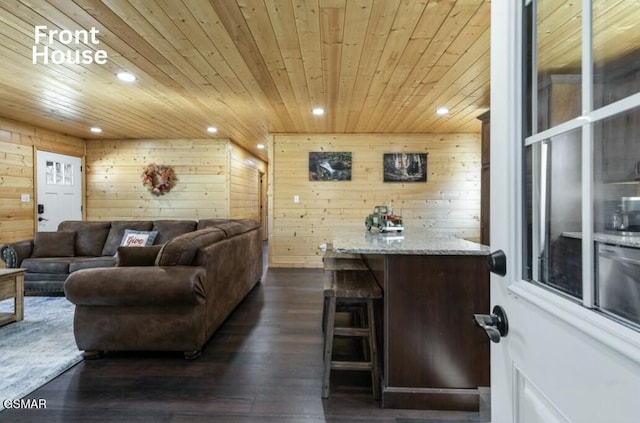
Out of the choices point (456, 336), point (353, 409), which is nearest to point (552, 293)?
point (456, 336)

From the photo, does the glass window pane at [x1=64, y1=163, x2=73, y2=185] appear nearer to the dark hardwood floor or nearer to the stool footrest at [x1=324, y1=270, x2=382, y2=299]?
the dark hardwood floor

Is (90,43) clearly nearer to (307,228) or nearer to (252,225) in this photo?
(252,225)

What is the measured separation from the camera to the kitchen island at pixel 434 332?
1841mm

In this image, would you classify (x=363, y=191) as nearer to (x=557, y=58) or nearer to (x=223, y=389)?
(x=223, y=389)

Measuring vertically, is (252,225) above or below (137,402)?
above

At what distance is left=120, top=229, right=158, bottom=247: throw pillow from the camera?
168 inches

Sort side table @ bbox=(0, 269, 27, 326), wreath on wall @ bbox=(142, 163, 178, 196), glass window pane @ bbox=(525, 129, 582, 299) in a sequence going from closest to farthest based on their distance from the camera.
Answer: glass window pane @ bbox=(525, 129, 582, 299) < side table @ bbox=(0, 269, 27, 326) < wreath on wall @ bbox=(142, 163, 178, 196)

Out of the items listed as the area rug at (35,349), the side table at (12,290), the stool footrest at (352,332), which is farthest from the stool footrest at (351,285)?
the side table at (12,290)

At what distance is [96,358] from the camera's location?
7.84 ft

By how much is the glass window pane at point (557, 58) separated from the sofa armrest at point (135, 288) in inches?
88.2

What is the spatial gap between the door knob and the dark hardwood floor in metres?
1.35

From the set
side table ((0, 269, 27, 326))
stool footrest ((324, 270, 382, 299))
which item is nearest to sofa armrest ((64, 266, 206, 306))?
stool footrest ((324, 270, 382, 299))

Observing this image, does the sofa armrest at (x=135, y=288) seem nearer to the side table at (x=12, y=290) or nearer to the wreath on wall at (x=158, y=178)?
the side table at (x=12, y=290)

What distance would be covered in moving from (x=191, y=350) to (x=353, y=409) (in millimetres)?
1266
